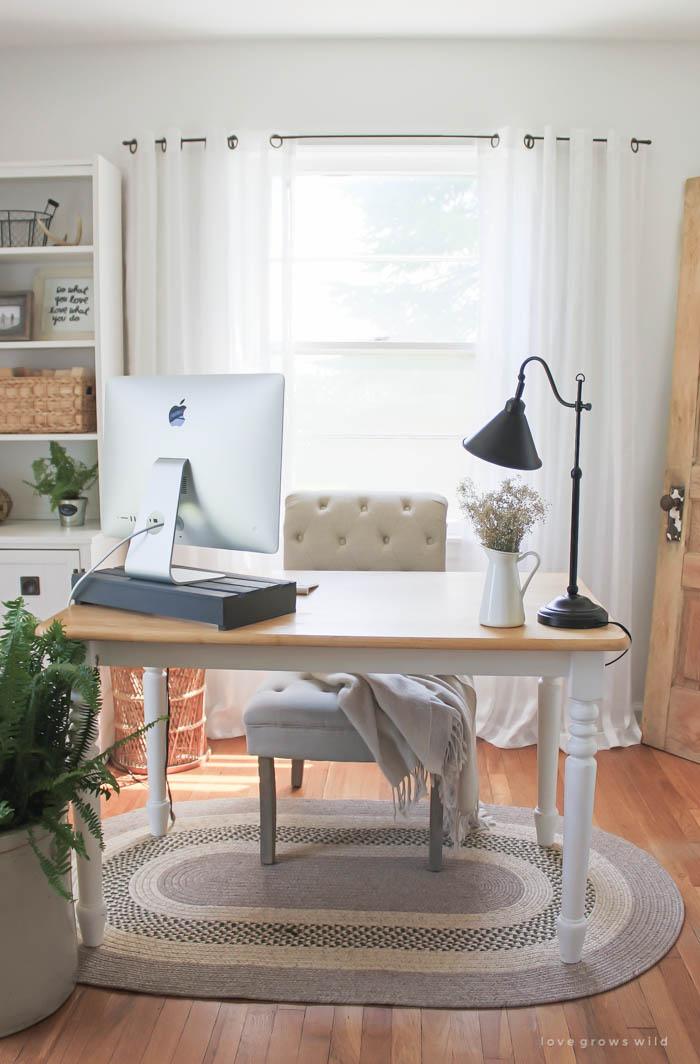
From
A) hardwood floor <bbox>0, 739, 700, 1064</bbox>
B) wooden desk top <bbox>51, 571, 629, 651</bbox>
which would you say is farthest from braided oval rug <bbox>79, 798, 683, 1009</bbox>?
wooden desk top <bbox>51, 571, 629, 651</bbox>

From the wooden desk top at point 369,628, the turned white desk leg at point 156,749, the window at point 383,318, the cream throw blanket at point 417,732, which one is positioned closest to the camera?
the wooden desk top at point 369,628

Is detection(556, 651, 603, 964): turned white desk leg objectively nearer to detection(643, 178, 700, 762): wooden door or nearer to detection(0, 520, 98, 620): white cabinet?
detection(643, 178, 700, 762): wooden door

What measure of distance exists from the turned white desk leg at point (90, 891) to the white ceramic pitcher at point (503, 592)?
0.94 meters

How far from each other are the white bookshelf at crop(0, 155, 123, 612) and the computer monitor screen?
3.65 feet

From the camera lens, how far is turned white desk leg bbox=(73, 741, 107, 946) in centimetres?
203

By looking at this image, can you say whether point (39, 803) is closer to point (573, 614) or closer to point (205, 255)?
point (573, 614)

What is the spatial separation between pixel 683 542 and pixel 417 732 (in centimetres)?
158

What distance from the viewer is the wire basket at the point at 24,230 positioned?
11.0ft

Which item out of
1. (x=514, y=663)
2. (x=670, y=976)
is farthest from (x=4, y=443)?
(x=670, y=976)

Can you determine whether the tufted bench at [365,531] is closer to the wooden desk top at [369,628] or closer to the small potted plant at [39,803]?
the wooden desk top at [369,628]

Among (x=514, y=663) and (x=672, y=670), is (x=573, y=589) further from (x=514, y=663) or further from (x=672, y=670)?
(x=672, y=670)

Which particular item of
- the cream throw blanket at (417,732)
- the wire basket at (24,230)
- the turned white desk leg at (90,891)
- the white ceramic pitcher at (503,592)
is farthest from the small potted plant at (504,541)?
the wire basket at (24,230)

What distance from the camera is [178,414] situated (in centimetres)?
207

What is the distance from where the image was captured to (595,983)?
6.40 feet
